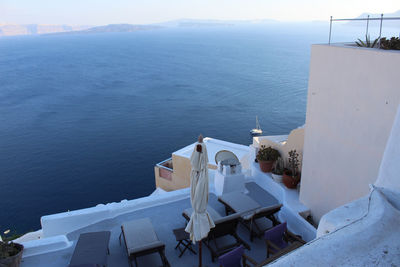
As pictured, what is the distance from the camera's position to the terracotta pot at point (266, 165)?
8852mm

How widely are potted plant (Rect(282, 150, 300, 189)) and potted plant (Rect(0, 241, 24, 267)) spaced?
593 cm

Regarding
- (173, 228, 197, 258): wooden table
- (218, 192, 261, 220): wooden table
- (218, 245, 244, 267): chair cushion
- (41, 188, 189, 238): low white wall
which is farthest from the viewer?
(41, 188, 189, 238): low white wall

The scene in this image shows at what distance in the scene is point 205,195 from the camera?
5621mm

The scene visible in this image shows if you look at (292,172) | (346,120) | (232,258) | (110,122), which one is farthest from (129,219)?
(110,122)

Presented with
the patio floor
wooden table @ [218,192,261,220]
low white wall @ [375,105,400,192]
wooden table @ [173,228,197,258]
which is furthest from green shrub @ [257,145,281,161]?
low white wall @ [375,105,400,192]

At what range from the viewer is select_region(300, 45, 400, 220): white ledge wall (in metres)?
5.40

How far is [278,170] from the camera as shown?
8.59 metres

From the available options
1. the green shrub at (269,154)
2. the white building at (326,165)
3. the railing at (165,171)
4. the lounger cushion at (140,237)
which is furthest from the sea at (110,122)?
the lounger cushion at (140,237)

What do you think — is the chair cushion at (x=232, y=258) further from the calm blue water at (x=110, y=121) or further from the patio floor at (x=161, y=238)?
the calm blue water at (x=110, y=121)

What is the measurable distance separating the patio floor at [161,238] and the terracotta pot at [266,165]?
0.60m

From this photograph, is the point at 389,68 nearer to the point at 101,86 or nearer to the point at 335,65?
the point at 335,65

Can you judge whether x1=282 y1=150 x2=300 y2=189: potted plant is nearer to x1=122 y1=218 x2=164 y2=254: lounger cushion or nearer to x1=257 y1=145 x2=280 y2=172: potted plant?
x1=257 y1=145 x2=280 y2=172: potted plant

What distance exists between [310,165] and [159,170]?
14.8 meters

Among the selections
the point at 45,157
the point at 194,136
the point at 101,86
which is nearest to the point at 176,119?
the point at 194,136
